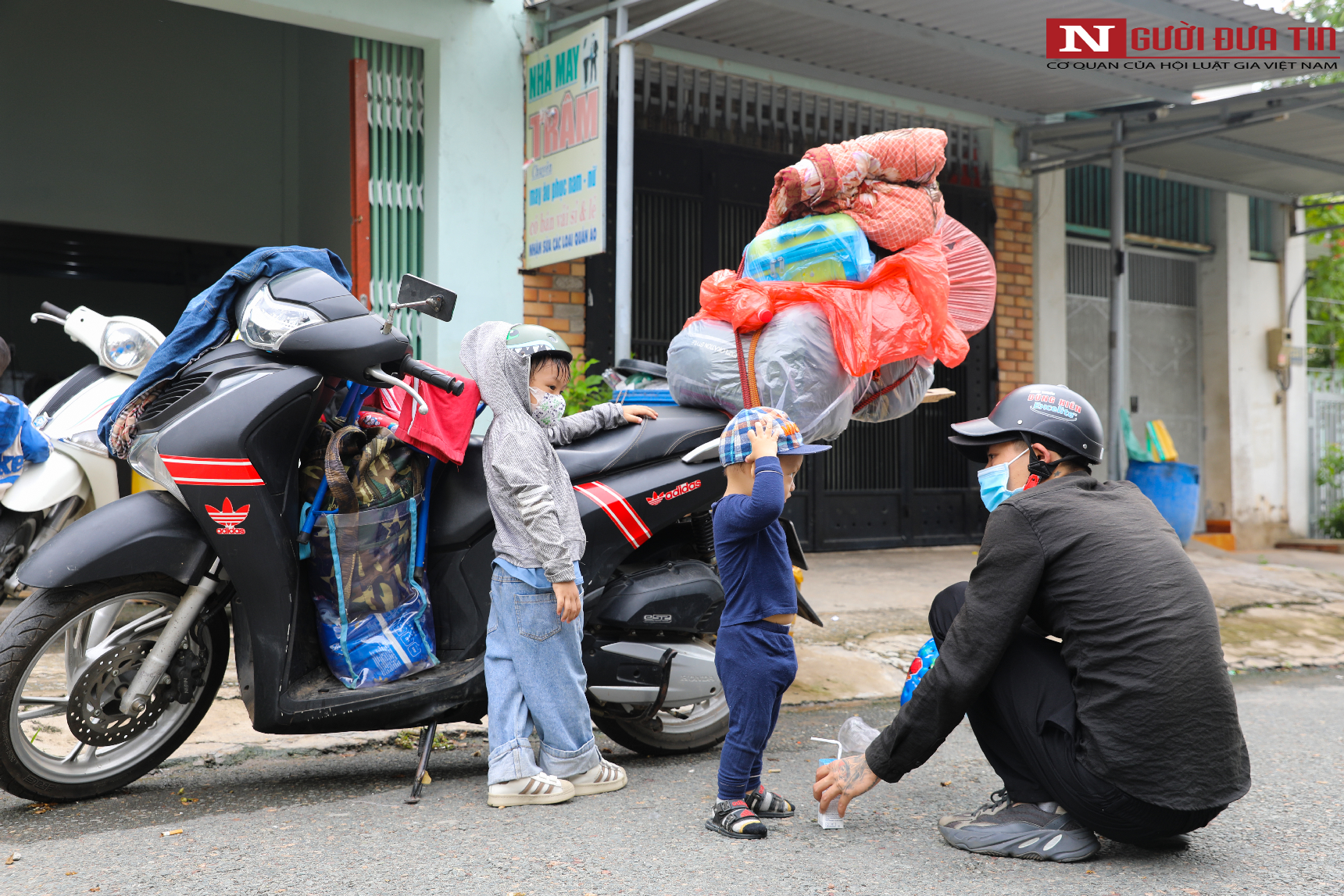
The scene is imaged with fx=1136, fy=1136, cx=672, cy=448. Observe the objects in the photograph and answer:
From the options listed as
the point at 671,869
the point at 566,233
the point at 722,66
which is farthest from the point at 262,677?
the point at 722,66

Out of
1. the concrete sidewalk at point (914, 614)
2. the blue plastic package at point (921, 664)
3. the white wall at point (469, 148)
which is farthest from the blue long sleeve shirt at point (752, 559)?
the white wall at point (469, 148)

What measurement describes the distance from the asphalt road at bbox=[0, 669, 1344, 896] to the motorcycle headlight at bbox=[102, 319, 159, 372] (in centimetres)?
180

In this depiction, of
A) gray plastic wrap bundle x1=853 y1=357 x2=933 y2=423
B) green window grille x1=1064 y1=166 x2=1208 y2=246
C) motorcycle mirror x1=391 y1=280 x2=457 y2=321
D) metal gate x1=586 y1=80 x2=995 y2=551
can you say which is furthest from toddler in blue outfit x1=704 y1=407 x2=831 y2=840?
green window grille x1=1064 y1=166 x2=1208 y2=246

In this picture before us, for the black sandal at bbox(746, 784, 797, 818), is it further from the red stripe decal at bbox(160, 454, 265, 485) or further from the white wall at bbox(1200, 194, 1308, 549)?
the white wall at bbox(1200, 194, 1308, 549)

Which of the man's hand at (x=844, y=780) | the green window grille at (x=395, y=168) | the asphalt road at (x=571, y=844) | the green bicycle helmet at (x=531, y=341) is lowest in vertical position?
the asphalt road at (x=571, y=844)

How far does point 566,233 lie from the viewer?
616 centimetres

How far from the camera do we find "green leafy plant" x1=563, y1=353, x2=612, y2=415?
230 inches

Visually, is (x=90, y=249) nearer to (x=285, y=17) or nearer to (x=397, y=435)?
(x=285, y=17)

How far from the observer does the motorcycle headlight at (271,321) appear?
10.2 feet

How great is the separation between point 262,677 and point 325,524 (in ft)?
1.45

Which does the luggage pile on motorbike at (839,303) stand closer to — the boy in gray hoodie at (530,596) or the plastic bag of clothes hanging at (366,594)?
the boy in gray hoodie at (530,596)

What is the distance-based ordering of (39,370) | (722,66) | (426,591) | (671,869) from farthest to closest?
1. (39,370)
2. (722,66)
3. (426,591)
4. (671,869)

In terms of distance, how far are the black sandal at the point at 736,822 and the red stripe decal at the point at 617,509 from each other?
911mm

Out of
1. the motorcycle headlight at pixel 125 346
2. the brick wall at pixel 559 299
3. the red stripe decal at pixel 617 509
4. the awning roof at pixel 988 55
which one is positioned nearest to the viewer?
the red stripe decal at pixel 617 509
